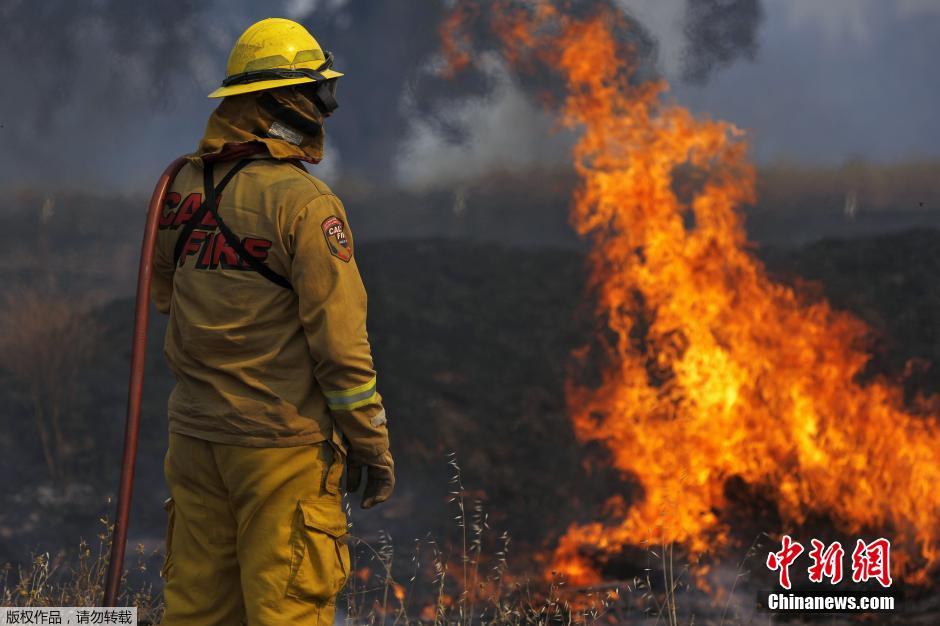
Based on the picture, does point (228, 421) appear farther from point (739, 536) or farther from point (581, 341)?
point (581, 341)

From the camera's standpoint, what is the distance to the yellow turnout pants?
2.68 meters

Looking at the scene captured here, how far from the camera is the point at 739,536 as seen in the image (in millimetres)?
9625

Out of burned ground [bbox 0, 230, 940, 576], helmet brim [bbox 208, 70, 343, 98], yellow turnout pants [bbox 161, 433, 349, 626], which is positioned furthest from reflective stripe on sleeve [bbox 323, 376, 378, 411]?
burned ground [bbox 0, 230, 940, 576]

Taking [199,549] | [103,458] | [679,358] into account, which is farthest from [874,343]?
[199,549]

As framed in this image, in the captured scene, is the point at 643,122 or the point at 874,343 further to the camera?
the point at 874,343

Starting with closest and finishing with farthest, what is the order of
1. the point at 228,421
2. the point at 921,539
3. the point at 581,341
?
the point at 228,421 < the point at 921,539 < the point at 581,341

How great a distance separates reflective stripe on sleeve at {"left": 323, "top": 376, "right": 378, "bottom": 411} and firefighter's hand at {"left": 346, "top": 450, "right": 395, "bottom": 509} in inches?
8.0

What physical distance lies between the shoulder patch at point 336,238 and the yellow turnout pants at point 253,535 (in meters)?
0.60

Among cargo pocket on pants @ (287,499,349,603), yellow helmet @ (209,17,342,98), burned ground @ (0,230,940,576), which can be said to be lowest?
cargo pocket on pants @ (287,499,349,603)

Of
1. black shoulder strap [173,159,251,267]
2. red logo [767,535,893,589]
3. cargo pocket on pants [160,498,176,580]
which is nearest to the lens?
black shoulder strap [173,159,251,267]

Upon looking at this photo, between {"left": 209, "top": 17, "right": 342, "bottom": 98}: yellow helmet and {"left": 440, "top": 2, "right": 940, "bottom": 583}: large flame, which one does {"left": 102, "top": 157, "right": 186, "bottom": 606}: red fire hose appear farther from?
{"left": 440, "top": 2, "right": 940, "bottom": 583}: large flame

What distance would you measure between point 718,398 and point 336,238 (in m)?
8.02

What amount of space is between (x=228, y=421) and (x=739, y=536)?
8.09 metres

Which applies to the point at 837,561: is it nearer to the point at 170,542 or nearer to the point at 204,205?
the point at 170,542
